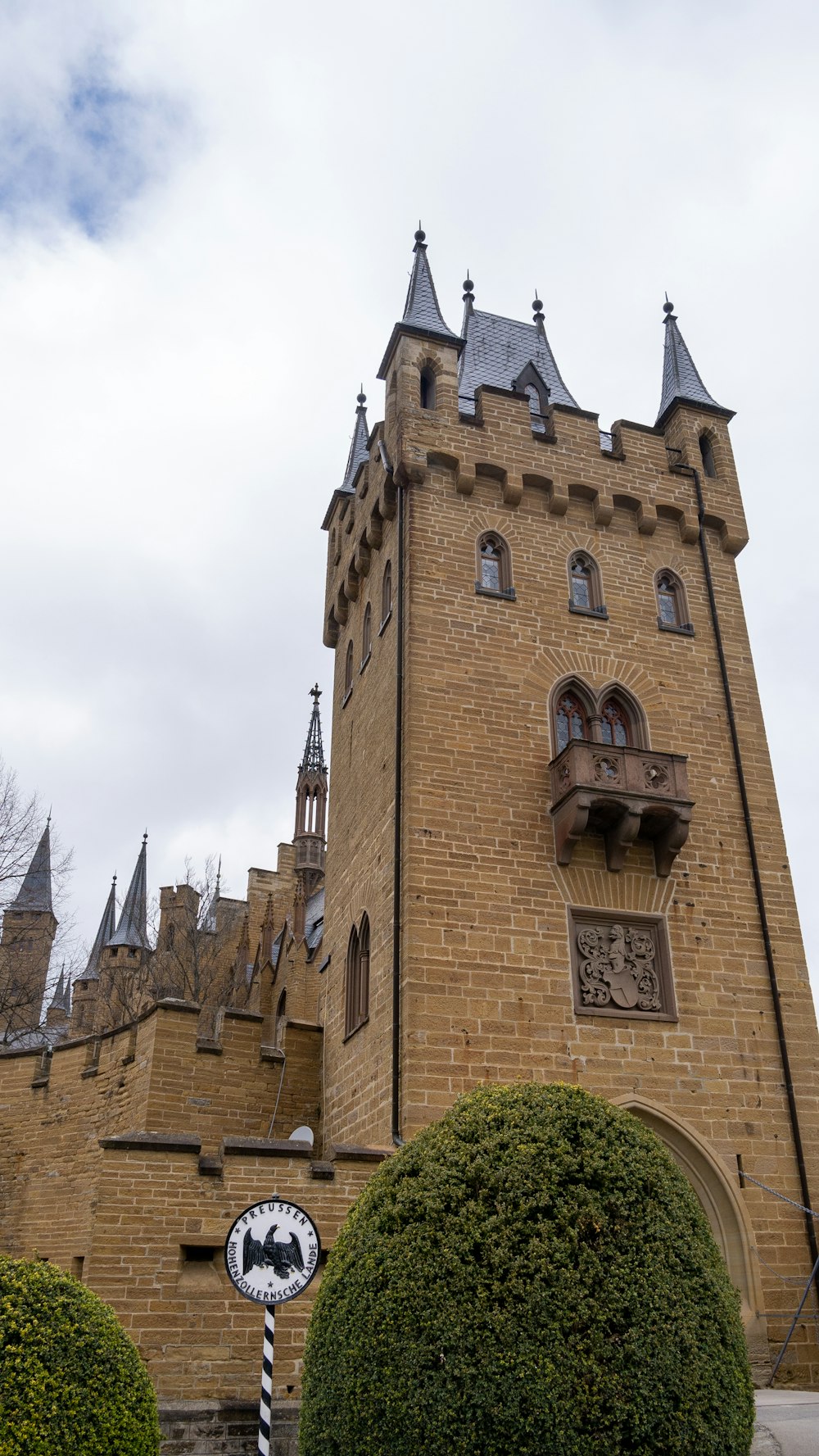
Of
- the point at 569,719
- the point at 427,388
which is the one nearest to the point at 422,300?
the point at 427,388

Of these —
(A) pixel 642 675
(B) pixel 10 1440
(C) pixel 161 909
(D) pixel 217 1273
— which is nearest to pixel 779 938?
(A) pixel 642 675

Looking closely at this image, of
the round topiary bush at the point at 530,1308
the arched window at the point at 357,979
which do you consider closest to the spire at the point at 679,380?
the arched window at the point at 357,979

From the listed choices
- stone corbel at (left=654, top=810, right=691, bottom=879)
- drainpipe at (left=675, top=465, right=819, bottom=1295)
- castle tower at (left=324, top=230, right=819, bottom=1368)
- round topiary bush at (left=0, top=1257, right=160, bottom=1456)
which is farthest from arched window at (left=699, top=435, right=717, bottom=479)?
round topiary bush at (left=0, top=1257, right=160, bottom=1456)

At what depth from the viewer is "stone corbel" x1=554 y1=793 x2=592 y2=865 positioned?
1404cm

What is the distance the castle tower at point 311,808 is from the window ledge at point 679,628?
2591 centimetres

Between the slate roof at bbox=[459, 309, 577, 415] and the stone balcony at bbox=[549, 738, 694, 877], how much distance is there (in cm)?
839

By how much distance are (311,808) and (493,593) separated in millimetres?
34356

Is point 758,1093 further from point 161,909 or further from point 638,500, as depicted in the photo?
point 161,909

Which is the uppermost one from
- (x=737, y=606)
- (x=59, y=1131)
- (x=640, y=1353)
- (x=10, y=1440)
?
(x=737, y=606)

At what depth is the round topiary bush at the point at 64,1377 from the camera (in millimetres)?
6527

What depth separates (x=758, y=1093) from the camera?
→ 1393 centimetres

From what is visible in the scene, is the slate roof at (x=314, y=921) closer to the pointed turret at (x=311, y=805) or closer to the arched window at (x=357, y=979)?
the pointed turret at (x=311, y=805)

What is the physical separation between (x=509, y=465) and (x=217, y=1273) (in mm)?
11653

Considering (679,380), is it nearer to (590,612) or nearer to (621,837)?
(590,612)
